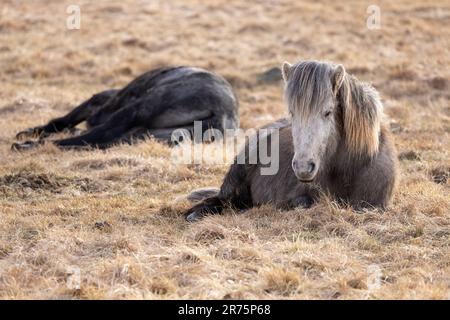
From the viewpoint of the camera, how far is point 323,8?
2205 centimetres

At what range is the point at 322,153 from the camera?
583cm

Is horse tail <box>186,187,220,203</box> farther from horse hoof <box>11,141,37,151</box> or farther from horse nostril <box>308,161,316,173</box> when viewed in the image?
horse hoof <box>11,141,37,151</box>

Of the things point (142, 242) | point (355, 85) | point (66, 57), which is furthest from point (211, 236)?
point (66, 57)

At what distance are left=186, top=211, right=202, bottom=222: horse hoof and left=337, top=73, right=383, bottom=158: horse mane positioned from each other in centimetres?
149

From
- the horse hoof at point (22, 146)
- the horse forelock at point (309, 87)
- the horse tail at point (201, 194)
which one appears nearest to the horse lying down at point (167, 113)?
the horse hoof at point (22, 146)

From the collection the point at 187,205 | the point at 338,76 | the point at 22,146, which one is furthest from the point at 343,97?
the point at 22,146

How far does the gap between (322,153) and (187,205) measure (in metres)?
1.70

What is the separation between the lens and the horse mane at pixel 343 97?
568 cm

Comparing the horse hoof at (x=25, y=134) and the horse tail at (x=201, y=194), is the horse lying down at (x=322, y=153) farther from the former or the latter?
the horse hoof at (x=25, y=134)

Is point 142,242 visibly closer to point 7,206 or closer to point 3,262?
point 3,262

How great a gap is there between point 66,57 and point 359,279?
13024 mm

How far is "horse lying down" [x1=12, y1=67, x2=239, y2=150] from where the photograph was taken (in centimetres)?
971

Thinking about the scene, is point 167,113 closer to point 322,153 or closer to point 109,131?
point 109,131

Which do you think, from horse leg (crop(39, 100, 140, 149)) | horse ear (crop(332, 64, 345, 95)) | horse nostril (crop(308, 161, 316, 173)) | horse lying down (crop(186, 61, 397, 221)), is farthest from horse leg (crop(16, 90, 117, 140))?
horse nostril (crop(308, 161, 316, 173))
